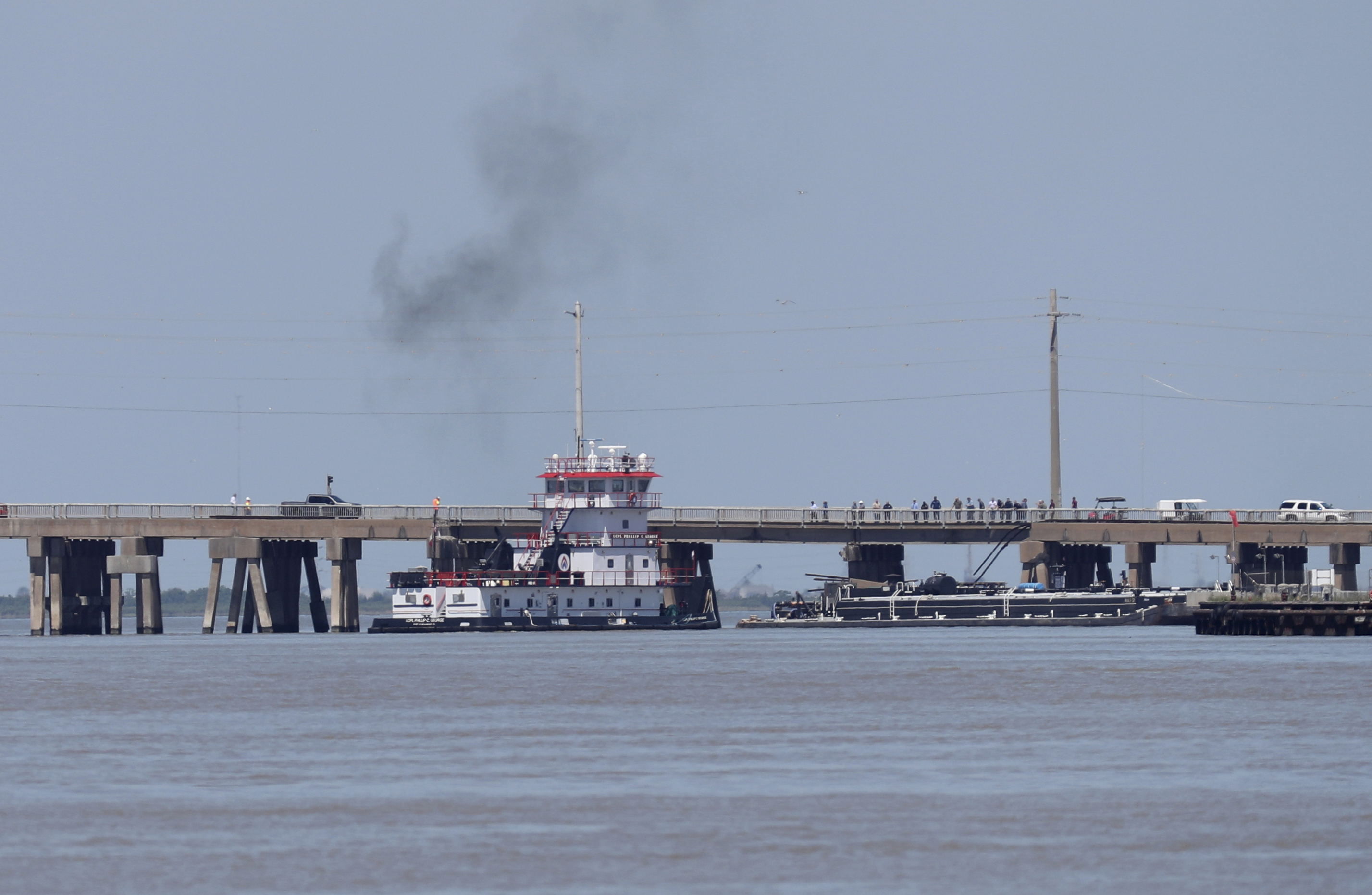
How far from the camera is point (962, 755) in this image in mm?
49156

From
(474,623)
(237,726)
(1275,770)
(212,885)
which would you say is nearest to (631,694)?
(237,726)

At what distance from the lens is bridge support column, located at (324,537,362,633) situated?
13138cm

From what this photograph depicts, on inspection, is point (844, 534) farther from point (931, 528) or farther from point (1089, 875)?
point (1089, 875)

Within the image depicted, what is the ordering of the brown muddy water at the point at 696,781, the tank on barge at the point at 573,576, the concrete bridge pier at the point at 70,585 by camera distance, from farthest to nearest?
the concrete bridge pier at the point at 70,585, the tank on barge at the point at 573,576, the brown muddy water at the point at 696,781

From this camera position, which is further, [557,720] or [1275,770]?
[557,720]

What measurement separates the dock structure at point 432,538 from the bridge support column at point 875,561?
0.65 feet

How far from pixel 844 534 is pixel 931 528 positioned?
553 centimetres

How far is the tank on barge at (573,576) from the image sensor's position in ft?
405

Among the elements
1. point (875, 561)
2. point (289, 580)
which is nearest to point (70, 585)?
point (289, 580)

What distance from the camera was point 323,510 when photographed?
13225 centimetres

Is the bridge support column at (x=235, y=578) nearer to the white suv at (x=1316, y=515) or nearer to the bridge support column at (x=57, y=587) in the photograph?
the bridge support column at (x=57, y=587)

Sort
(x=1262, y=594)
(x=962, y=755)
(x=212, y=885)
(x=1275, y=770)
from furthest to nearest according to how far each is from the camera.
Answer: (x=1262, y=594), (x=962, y=755), (x=1275, y=770), (x=212, y=885)

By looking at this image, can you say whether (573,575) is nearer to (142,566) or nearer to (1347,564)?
(142,566)

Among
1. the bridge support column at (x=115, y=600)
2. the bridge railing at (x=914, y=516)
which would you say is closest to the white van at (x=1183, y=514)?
the bridge railing at (x=914, y=516)
